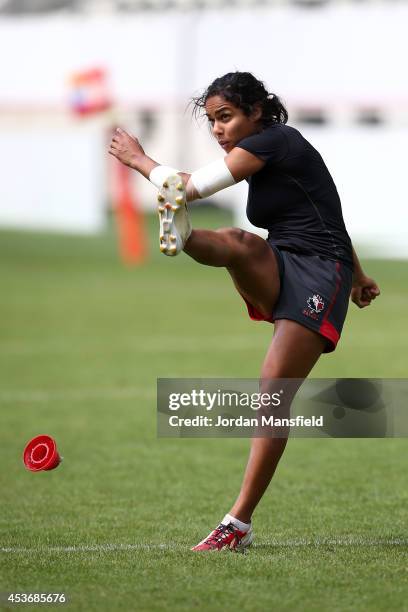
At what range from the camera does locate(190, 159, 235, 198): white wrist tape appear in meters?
5.77

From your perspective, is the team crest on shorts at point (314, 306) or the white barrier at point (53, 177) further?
the white barrier at point (53, 177)

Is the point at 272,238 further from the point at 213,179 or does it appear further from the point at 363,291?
the point at 363,291

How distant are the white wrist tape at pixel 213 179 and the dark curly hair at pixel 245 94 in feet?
1.26

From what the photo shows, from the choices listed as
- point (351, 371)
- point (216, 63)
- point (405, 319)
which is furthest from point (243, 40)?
point (351, 371)

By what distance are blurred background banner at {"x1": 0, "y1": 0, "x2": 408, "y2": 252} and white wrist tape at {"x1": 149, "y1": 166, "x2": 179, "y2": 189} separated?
746 inches

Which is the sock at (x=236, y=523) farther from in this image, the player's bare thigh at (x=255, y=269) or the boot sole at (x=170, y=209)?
the boot sole at (x=170, y=209)

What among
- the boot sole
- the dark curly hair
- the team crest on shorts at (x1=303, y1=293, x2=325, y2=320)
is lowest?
the team crest on shorts at (x1=303, y1=293, x2=325, y2=320)

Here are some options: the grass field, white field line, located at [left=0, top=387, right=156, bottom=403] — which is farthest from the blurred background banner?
white field line, located at [left=0, top=387, right=156, bottom=403]

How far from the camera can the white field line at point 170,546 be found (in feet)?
19.8

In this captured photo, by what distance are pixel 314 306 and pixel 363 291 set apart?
86 cm

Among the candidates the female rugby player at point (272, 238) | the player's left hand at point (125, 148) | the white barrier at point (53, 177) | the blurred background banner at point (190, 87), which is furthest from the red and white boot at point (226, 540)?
the white barrier at point (53, 177)

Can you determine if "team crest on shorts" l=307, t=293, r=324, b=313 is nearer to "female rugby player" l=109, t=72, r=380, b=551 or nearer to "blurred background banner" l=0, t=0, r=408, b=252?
"female rugby player" l=109, t=72, r=380, b=551

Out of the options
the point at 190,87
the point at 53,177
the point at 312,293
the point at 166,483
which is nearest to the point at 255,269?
the point at 312,293

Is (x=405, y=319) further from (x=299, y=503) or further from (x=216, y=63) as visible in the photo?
(x=216, y=63)
